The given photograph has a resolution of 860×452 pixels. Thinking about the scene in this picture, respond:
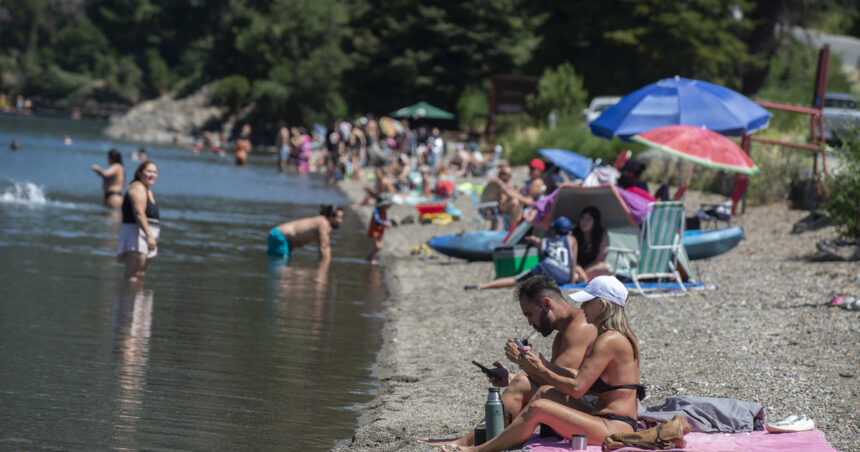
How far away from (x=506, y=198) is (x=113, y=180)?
311 inches

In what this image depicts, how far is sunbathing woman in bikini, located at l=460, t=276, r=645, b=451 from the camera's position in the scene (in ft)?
18.6

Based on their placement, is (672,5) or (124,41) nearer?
(672,5)

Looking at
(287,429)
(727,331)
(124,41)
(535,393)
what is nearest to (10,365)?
(287,429)

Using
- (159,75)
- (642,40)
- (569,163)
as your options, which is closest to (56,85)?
(159,75)

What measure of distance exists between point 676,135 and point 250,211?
41.5ft

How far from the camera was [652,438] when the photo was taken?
18.5 feet

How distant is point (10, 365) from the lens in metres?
8.06

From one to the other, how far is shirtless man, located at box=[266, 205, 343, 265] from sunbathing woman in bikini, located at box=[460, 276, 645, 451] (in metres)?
9.56

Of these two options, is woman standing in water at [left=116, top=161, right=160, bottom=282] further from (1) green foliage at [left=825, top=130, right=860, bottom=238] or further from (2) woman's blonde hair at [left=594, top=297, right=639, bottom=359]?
(1) green foliage at [left=825, top=130, right=860, bottom=238]

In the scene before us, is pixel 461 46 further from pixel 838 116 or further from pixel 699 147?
pixel 699 147

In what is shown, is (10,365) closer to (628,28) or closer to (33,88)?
(628,28)

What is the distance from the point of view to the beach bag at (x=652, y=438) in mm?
5641

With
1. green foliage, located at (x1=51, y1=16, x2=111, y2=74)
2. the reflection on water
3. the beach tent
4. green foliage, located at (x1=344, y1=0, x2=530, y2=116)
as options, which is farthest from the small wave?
green foliage, located at (x1=51, y1=16, x2=111, y2=74)

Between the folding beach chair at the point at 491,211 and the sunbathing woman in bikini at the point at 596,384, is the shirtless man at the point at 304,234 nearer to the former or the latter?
the folding beach chair at the point at 491,211
